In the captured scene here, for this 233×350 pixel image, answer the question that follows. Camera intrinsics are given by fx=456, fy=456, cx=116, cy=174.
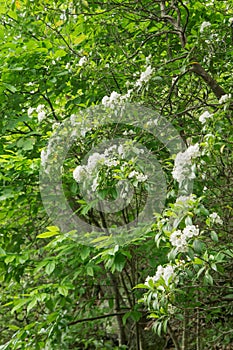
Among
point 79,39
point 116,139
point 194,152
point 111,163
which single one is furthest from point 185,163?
point 79,39

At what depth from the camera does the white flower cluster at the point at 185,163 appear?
1.78m

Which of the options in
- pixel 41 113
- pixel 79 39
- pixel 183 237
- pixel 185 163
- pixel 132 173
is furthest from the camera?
pixel 79 39

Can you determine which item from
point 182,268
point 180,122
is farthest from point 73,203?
point 182,268

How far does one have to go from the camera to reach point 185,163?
5.90 ft

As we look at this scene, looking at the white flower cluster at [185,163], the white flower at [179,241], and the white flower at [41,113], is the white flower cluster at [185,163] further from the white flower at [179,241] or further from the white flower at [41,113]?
the white flower at [41,113]

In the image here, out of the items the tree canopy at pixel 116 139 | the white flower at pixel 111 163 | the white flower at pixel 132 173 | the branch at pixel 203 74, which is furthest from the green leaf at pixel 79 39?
the white flower at pixel 132 173

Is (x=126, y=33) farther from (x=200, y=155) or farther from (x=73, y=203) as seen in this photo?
(x=200, y=155)

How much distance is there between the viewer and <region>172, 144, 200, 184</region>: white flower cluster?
1779 mm

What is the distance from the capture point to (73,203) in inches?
136

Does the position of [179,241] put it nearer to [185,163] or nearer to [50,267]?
[185,163]

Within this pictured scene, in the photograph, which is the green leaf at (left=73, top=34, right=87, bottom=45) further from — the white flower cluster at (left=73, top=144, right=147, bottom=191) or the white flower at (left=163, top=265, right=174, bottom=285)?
the white flower at (left=163, top=265, right=174, bottom=285)

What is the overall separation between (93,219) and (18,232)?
59cm

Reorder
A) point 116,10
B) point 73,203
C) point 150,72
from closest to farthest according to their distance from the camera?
point 150,72 → point 116,10 → point 73,203

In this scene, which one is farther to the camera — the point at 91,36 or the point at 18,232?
the point at 18,232
